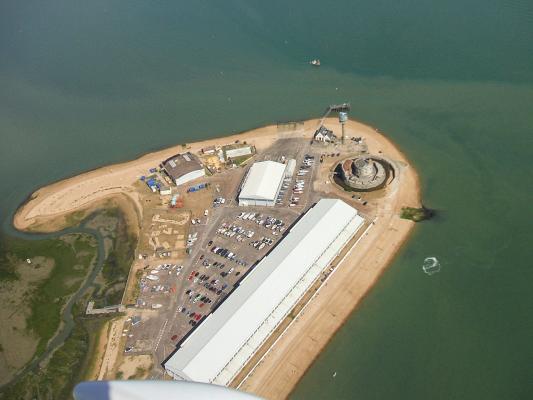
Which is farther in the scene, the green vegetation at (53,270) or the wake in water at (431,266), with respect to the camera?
the green vegetation at (53,270)

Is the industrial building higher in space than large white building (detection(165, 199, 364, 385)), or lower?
higher

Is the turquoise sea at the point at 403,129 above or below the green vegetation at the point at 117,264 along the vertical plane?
above

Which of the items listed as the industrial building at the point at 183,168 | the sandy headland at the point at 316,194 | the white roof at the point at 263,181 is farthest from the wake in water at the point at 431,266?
the industrial building at the point at 183,168

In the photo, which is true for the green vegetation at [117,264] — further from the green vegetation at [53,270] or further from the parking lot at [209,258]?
the green vegetation at [53,270]

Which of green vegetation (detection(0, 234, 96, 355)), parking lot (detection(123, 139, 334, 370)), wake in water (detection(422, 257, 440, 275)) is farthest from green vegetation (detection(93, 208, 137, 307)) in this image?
wake in water (detection(422, 257, 440, 275))

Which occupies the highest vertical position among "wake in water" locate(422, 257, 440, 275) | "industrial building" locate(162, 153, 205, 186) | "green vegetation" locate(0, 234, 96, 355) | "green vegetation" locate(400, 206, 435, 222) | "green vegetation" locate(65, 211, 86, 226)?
"green vegetation" locate(400, 206, 435, 222)

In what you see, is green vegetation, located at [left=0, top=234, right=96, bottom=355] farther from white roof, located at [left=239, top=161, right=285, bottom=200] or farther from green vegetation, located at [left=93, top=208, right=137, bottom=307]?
white roof, located at [left=239, top=161, right=285, bottom=200]

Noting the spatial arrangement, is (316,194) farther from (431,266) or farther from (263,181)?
(431,266)
